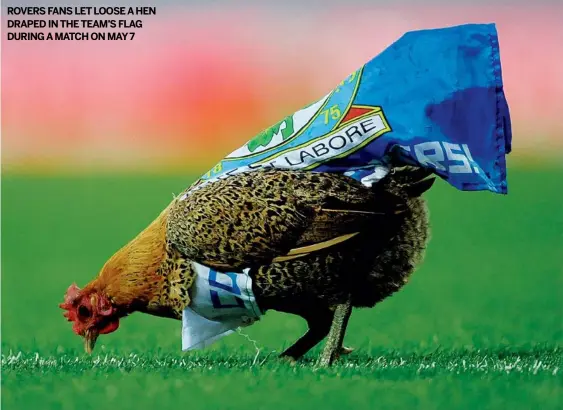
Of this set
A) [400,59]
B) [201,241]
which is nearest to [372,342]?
[201,241]

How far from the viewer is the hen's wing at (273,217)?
421 centimetres

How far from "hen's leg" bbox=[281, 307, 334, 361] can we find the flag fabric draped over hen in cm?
17

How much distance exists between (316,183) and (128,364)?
1.15 m

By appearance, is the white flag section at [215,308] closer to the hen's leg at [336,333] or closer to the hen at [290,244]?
the hen at [290,244]

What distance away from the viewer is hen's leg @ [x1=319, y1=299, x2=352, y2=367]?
443 centimetres

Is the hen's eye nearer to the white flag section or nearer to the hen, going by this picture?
the hen

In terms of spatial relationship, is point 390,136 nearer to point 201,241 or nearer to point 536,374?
point 201,241

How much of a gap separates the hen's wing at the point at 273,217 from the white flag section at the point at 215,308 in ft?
0.17

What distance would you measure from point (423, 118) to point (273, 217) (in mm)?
714

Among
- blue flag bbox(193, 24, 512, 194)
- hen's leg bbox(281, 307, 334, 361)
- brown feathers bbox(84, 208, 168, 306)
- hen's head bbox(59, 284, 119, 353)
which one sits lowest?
hen's leg bbox(281, 307, 334, 361)

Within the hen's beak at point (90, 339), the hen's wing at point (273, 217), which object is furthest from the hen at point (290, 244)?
the hen's beak at point (90, 339)

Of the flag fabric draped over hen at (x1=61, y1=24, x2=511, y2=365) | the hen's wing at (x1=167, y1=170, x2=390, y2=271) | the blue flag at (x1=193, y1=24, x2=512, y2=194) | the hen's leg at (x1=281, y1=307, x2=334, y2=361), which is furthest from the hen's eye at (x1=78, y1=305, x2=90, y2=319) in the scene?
the blue flag at (x1=193, y1=24, x2=512, y2=194)

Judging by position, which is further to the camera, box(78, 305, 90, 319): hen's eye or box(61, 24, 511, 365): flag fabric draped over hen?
box(78, 305, 90, 319): hen's eye

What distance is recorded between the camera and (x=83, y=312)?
4.63 meters
